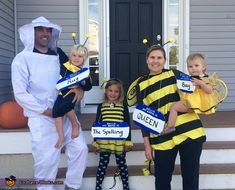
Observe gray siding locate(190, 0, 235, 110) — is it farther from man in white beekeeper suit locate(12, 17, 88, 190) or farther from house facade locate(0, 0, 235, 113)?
Answer: man in white beekeeper suit locate(12, 17, 88, 190)

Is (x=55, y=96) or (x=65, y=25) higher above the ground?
(x=65, y=25)

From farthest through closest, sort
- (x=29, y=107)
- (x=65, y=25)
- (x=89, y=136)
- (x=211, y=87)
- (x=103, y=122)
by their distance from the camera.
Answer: (x=65, y=25), (x=89, y=136), (x=103, y=122), (x=29, y=107), (x=211, y=87)

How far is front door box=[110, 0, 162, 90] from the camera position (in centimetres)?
664

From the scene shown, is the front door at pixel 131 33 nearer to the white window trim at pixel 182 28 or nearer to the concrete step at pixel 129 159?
the white window trim at pixel 182 28

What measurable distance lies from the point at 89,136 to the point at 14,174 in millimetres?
980

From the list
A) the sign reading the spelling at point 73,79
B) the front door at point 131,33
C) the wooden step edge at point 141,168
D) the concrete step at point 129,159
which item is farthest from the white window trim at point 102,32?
the sign reading the spelling at point 73,79

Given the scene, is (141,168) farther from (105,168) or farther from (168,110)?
(168,110)

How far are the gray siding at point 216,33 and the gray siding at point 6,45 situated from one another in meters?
3.01

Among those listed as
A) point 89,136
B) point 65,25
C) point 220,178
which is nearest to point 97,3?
point 65,25

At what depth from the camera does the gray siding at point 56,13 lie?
635 cm

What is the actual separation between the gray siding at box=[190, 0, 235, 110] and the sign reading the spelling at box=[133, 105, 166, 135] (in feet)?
11.9

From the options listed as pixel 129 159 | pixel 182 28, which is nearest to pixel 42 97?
pixel 129 159

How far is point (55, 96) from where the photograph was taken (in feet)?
12.2

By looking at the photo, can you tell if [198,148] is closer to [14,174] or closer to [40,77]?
[40,77]
